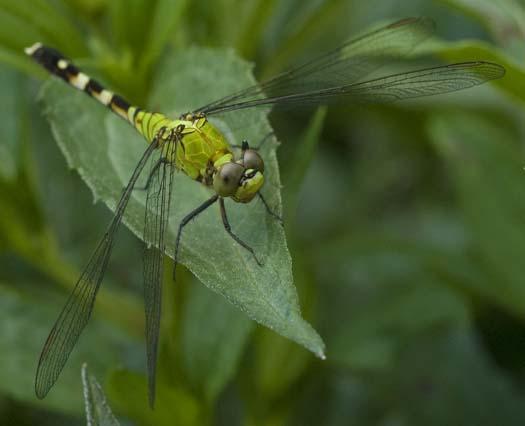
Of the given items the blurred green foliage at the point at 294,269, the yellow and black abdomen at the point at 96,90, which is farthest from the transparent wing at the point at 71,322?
the yellow and black abdomen at the point at 96,90

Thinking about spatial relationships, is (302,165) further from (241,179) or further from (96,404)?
(96,404)

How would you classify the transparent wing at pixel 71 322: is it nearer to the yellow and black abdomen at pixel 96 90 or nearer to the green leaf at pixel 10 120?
the yellow and black abdomen at pixel 96 90

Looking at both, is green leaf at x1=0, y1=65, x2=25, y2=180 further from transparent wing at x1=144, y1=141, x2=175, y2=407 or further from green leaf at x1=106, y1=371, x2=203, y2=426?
green leaf at x1=106, y1=371, x2=203, y2=426

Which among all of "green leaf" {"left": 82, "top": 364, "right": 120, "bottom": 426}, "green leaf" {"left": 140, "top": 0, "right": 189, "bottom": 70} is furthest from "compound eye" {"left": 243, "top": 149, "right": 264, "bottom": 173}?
"green leaf" {"left": 82, "top": 364, "right": 120, "bottom": 426}

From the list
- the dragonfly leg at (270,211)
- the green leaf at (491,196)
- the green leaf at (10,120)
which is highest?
the green leaf at (10,120)

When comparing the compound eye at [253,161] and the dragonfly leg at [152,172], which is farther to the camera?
the compound eye at [253,161]

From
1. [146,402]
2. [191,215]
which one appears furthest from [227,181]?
[146,402]

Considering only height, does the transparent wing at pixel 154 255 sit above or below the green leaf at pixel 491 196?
above
